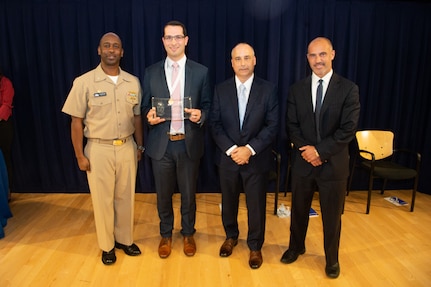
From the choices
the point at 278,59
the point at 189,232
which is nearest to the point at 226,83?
the point at 189,232

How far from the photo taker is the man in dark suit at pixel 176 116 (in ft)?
9.43

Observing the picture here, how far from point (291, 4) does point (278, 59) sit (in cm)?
69

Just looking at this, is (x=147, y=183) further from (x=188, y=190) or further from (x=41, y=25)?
(x=41, y=25)

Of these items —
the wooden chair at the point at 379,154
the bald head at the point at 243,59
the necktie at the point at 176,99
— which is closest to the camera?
the bald head at the point at 243,59

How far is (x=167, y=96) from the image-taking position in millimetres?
2941

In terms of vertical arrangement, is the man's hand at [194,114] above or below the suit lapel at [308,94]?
below

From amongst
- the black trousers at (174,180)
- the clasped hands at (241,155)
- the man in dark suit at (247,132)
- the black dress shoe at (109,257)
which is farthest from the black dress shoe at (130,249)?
the clasped hands at (241,155)

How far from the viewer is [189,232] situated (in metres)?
3.29

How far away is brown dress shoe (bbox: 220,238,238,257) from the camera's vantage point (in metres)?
3.17

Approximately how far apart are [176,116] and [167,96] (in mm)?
194

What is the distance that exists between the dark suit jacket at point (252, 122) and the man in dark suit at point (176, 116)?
19 cm

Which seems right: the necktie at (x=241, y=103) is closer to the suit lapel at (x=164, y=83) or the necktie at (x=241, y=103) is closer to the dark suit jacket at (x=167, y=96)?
the dark suit jacket at (x=167, y=96)

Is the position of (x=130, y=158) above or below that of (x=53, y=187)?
above

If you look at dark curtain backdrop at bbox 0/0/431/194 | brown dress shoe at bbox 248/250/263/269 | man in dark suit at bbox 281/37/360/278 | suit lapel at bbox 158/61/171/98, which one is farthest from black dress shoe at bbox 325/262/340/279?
dark curtain backdrop at bbox 0/0/431/194
